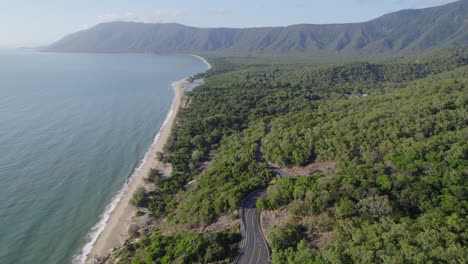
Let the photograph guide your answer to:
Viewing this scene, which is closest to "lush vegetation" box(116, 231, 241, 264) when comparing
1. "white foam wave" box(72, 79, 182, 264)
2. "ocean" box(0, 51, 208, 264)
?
"white foam wave" box(72, 79, 182, 264)

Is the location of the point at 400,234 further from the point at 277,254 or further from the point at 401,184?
the point at 277,254

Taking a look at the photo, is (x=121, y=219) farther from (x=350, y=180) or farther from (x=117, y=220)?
(x=350, y=180)

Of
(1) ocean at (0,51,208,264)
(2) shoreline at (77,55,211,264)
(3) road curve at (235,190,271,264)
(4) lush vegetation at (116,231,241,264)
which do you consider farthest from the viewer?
(1) ocean at (0,51,208,264)

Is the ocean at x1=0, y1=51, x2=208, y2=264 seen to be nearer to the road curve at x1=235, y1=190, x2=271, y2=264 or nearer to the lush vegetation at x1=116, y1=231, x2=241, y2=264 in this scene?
the lush vegetation at x1=116, y1=231, x2=241, y2=264

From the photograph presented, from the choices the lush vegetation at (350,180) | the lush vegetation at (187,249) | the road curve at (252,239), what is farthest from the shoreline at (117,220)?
the road curve at (252,239)

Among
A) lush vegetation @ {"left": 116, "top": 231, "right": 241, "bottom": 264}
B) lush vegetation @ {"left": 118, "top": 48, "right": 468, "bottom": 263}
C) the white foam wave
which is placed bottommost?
the white foam wave

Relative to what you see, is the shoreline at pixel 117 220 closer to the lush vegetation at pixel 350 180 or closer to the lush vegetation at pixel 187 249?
the lush vegetation at pixel 350 180

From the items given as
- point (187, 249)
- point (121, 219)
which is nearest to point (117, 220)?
point (121, 219)
